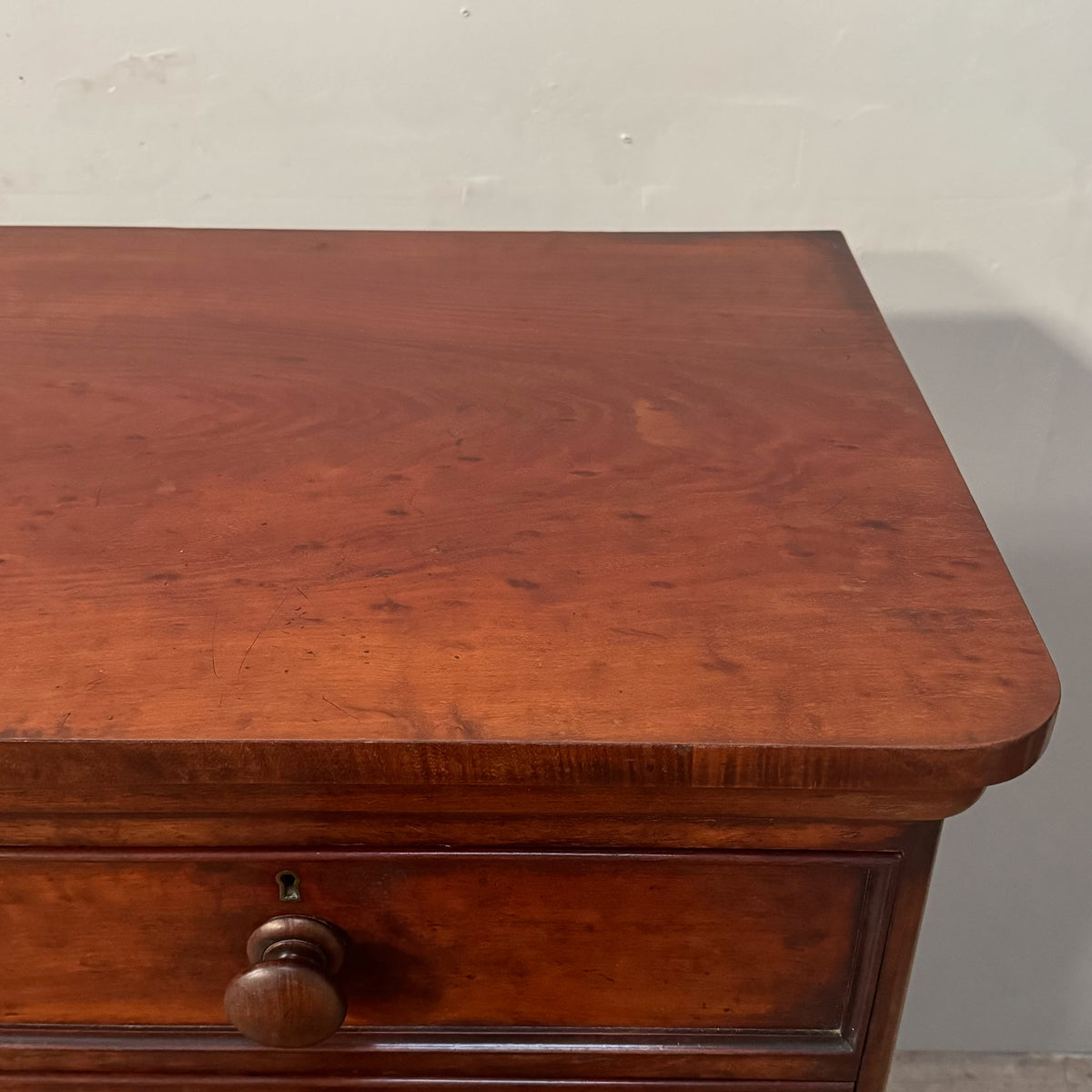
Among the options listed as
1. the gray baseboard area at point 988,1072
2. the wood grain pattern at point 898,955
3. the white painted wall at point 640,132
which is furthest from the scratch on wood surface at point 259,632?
the gray baseboard area at point 988,1072

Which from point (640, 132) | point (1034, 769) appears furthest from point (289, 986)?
point (1034, 769)

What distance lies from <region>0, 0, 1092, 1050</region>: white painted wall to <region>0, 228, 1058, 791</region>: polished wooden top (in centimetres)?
19

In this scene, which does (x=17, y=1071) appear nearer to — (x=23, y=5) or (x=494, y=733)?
(x=494, y=733)

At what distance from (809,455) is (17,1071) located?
18.0 inches

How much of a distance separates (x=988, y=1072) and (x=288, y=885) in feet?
3.72

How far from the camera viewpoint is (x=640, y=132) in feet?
3.01

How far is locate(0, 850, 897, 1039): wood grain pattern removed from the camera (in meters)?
0.46

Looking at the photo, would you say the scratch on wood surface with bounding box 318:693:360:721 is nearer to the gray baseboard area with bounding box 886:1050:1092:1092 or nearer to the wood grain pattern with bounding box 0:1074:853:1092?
the wood grain pattern with bounding box 0:1074:853:1092

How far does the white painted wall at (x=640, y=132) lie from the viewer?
0.88m

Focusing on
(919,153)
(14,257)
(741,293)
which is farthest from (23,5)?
(919,153)

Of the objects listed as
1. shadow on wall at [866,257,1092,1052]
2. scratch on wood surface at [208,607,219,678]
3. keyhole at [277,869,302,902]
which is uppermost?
scratch on wood surface at [208,607,219,678]

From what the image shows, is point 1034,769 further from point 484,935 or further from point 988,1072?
point 484,935

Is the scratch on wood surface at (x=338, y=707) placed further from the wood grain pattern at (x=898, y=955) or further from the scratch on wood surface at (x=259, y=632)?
the wood grain pattern at (x=898, y=955)

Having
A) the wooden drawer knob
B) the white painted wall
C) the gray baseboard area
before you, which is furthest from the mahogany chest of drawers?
the gray baseboard area
